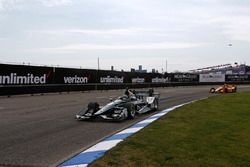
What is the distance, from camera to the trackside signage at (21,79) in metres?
24.2

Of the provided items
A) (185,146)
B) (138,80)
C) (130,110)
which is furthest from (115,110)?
(138,80)

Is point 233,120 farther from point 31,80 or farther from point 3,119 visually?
point 31,80

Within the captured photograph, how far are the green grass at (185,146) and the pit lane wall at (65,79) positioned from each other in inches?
643

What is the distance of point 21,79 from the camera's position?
83.8 ft

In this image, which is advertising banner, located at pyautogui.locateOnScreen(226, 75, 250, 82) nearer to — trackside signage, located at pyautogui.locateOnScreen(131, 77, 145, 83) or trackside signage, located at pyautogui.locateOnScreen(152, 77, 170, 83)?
trackside signage, located at pyautogui.locateOnScreen(152, 77, 170, 83)

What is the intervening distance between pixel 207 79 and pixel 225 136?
157ft

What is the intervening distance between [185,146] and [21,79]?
1999cm

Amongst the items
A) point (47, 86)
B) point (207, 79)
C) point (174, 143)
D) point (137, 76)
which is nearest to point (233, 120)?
point (174, 143)

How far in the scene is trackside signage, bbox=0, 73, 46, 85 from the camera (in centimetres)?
2415

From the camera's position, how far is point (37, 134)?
9.05 meters

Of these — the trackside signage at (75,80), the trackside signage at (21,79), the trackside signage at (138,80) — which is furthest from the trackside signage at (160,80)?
the trackside signage at (21,79)

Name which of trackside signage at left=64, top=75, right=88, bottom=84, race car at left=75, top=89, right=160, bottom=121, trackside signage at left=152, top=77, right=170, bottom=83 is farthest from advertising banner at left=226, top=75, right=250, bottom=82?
race car at left=75, top=89, right=160, bottom=121

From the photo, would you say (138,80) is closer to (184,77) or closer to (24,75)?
(184,77)

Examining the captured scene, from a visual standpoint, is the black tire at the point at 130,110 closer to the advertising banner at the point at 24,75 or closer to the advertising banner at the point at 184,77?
the advertising banner at the point at 24,75
